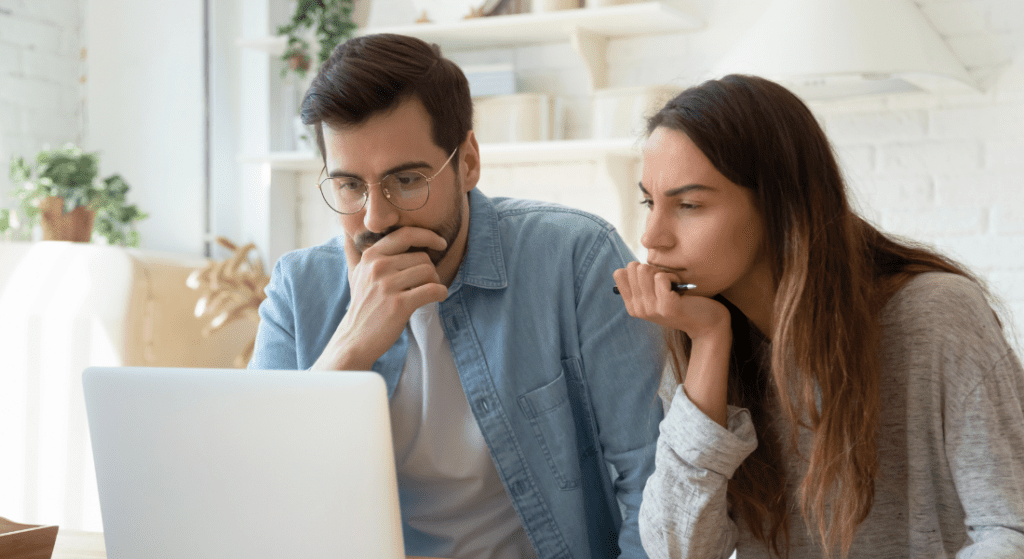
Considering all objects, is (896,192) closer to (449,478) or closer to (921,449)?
(921,449)

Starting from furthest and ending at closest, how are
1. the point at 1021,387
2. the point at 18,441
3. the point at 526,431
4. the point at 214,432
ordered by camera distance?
the point at 18,441 < the point at 526,431 < the point at 1021,387 < the point at 214,432

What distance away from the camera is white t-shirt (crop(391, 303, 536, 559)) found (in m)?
1.18

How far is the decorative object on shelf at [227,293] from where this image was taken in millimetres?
2373

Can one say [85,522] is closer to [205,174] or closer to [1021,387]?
[205,174]

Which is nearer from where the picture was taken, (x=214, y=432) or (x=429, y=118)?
(x=214, y=432)

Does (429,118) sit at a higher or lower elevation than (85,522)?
higher

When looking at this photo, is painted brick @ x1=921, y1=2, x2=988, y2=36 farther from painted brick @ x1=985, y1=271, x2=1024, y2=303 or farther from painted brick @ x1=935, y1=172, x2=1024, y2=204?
painted brick @ x1=985, y1=271, x2=1024, y2=303

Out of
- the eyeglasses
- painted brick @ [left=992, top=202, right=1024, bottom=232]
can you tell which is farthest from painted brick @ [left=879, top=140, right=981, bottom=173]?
the eyeglasses

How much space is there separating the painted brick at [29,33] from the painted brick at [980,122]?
259cm

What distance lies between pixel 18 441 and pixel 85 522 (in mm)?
270

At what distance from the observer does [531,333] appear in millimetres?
1227

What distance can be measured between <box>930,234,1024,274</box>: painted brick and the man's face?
130cm

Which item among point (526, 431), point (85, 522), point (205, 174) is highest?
point (205, 174)

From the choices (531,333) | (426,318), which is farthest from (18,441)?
(531,333)
